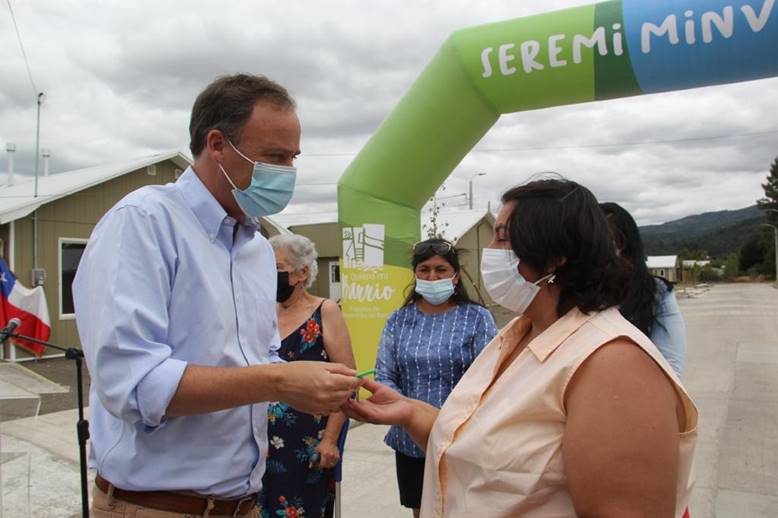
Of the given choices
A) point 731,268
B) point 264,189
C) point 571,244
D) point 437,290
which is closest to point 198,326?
point 264,189

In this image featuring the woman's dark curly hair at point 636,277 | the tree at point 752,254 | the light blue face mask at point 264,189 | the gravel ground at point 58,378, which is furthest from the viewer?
the tree at point 752,254

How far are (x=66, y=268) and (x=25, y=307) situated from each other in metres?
2.83

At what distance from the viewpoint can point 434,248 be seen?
3582 millimetres

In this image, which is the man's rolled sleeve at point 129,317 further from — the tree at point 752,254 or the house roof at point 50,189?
the tree at point 752,254

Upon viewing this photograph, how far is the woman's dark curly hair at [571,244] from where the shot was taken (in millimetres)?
1511

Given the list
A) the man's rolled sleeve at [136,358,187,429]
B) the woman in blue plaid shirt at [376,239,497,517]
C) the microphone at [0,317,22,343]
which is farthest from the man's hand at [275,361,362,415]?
the woman in blue plaid shirt at [376,239,497,517]

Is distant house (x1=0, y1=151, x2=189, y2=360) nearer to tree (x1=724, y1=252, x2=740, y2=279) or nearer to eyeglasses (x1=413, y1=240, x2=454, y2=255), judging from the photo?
eyeglasses (x1=413, y1=240, x2=454, y2=255)

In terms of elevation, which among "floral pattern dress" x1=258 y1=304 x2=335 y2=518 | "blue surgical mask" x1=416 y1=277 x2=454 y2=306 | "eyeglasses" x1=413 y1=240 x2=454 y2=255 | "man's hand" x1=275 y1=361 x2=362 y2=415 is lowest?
"floral pattern dress" x1=258 y1=304 x2=335 y2=518

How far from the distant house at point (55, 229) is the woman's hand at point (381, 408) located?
11041 millimetres

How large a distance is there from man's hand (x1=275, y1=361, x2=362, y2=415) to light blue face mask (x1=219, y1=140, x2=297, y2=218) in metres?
0.53

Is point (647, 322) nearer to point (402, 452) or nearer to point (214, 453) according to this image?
point (402, 452)

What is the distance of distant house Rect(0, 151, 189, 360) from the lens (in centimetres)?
1114

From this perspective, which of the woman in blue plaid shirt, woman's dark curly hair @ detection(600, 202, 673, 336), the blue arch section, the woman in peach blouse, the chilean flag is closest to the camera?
the woman in peach blouse

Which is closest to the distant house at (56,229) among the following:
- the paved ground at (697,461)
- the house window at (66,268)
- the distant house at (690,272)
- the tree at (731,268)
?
the house window at (66,268)
